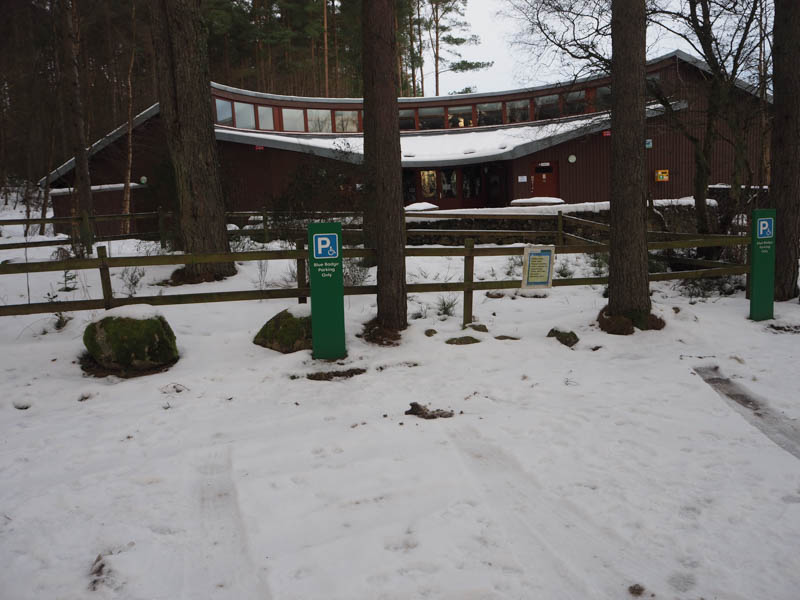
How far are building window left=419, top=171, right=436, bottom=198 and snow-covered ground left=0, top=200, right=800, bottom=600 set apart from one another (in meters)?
19.8

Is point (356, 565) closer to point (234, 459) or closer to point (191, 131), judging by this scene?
point (234, 459)

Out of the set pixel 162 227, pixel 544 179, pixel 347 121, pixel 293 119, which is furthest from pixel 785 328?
pixel 293 119

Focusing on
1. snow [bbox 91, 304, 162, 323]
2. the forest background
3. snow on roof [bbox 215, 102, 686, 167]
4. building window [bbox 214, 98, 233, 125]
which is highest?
the forest background

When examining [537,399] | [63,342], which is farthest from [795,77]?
[63,342]

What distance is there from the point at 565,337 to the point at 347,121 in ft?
72.9

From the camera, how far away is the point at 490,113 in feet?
88.5

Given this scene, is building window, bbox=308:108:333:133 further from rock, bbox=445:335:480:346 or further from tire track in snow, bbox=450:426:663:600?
tire track in snow, bbox=450:426:663:600

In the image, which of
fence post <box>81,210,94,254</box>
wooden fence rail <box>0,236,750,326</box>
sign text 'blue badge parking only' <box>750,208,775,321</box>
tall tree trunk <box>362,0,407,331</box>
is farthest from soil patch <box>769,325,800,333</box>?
fence post <box>81,210,94,254</box>

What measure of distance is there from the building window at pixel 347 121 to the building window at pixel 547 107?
863 centimetres

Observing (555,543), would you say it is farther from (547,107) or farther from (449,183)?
(547,107)

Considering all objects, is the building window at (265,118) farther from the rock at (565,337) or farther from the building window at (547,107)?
the rock at (565,337)

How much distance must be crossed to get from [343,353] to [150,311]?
2159 mm

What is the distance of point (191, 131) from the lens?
30.8 ft

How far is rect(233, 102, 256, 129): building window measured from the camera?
79.1 ft
